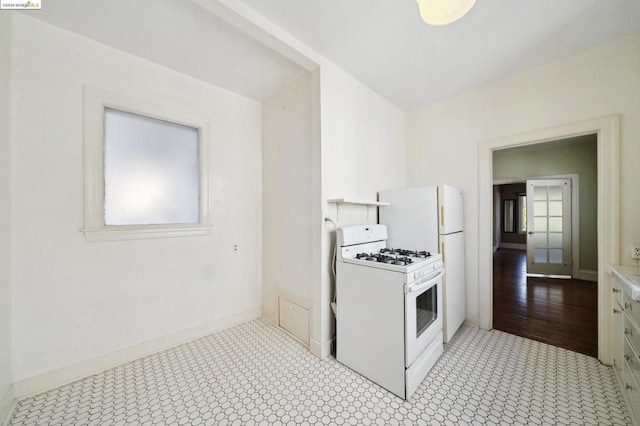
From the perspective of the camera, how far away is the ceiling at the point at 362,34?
1.66 m

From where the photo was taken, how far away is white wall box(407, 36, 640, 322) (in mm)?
1938

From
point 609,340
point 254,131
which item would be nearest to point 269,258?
point 254,131

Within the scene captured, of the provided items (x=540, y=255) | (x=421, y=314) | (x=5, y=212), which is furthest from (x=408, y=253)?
(x=540, y=255)

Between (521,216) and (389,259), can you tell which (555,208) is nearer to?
(521,216)

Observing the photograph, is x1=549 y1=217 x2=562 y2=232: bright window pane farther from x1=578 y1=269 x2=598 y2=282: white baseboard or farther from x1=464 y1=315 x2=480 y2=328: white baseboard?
x1=464 y1=315 x2=480 y2=328: white baseboard

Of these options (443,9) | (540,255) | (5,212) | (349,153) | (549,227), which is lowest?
(540,255)

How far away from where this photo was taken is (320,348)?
212cm

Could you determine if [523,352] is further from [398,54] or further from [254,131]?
[254,131]

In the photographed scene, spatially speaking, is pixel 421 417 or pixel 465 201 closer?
pixel 421 417

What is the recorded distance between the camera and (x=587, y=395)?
5.36ft

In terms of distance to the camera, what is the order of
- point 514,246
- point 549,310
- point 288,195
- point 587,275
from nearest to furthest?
point 288,195 → point 549,310 → point 587,275 → point 514,246

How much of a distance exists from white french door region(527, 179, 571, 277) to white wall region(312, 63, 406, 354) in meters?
3.89

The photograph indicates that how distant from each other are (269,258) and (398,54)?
8.39 ft

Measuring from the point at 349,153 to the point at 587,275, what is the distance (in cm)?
558
